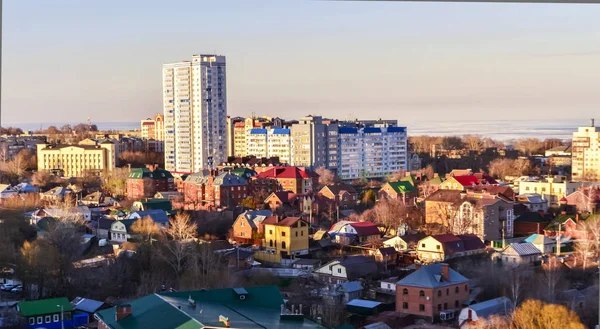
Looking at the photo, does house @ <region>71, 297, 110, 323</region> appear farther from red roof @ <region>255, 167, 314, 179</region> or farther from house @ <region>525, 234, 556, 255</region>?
red roof @ <region>255, 167, 314, 179</region>

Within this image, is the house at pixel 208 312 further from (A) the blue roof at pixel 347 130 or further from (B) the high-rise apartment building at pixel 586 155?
(A) the blue roof at pixel 347 130

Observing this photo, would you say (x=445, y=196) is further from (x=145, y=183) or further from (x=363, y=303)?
(x=145, y=183)

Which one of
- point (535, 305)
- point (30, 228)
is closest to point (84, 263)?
point (30, 228)

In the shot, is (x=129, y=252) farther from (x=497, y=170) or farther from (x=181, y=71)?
(x=181, y=71)

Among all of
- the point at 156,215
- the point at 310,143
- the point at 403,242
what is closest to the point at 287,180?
the point at 310,143

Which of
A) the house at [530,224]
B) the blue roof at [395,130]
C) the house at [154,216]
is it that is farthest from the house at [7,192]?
the blue roof at [395,130]

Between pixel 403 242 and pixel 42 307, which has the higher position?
pixel 403 242

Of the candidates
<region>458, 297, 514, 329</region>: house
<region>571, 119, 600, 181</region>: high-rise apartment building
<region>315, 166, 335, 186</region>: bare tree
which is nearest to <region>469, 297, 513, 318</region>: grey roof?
<region>458, 297, 514, 329</region>: house
